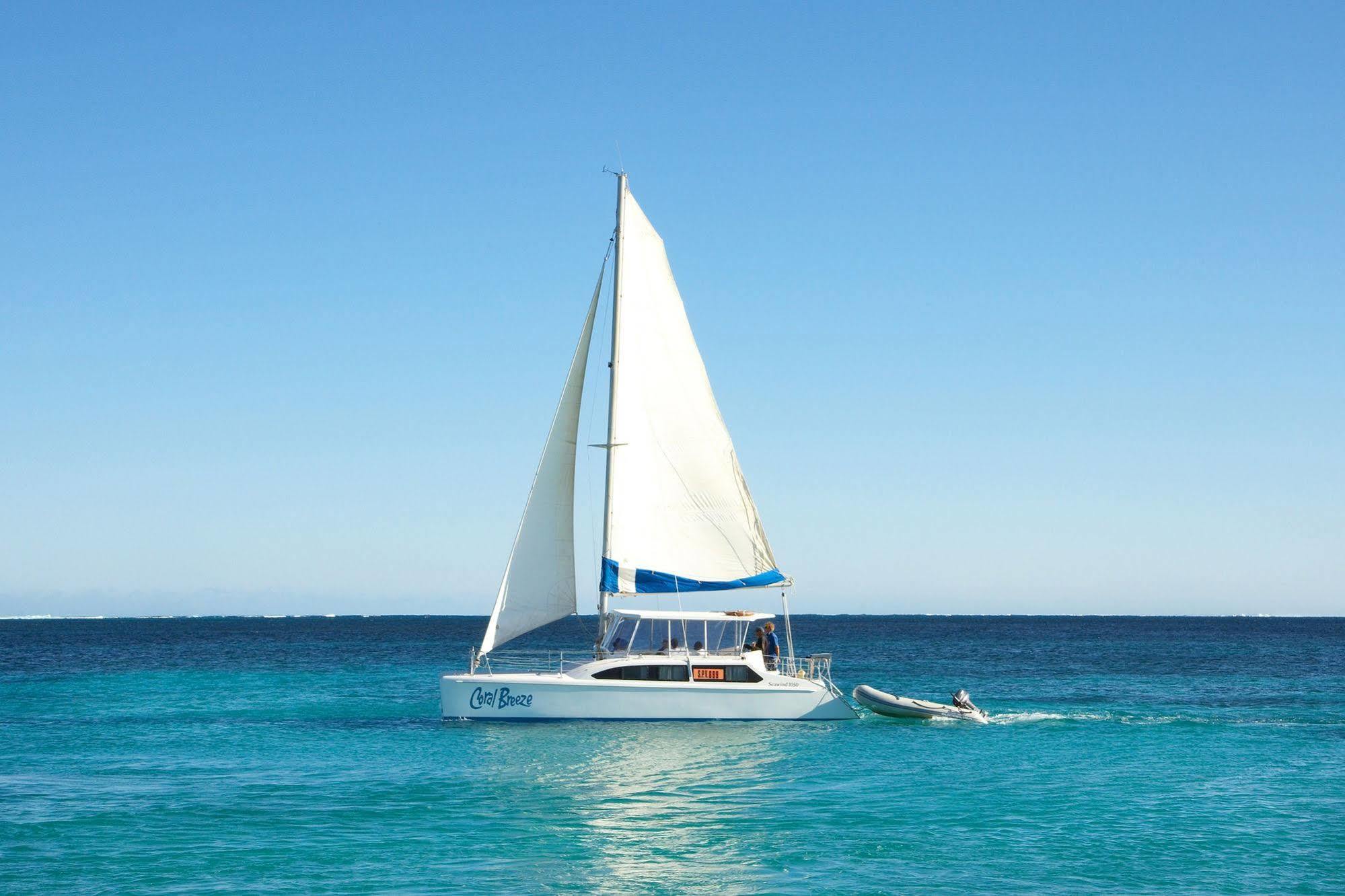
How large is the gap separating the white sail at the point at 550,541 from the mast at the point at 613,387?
0.83m

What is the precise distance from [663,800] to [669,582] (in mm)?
12269

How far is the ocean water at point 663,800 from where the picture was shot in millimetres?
19547

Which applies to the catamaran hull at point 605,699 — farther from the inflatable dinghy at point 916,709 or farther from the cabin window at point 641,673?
Answer: the inflatable dinghy at point 916,709

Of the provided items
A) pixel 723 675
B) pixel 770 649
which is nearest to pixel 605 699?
pixel 723 675

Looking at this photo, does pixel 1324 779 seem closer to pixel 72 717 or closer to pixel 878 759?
pixel 878 759

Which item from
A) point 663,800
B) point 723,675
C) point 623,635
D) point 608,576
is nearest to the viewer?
point 663,800

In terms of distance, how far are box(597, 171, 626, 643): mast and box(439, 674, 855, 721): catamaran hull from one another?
6.88ft

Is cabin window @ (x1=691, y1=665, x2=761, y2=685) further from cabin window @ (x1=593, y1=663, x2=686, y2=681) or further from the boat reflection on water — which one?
the boat reflection on water

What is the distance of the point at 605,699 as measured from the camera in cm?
3478

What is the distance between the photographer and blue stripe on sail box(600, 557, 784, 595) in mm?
36281

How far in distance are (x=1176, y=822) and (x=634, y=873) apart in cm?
1149

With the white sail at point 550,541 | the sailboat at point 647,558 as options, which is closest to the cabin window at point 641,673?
the sailboat at point 647,558

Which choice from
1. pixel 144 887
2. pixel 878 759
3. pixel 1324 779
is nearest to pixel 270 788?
pixel 144 887

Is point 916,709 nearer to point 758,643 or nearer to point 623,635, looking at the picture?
point 758,643
